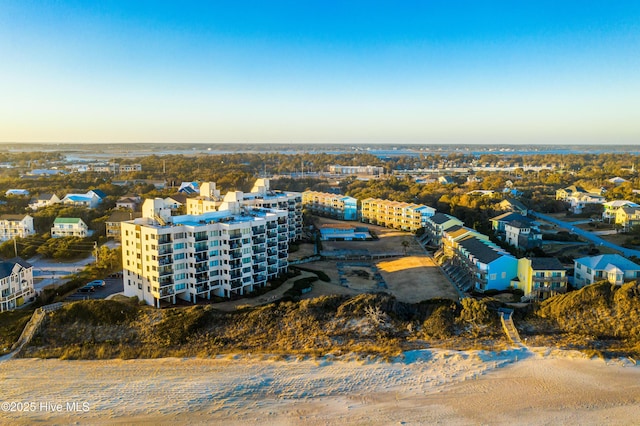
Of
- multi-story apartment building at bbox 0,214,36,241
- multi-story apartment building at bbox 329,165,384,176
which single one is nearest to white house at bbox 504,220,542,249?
multi-story apartment building at bbox 0,214,36,241

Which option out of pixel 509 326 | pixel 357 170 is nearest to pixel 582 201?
pixel 509 326

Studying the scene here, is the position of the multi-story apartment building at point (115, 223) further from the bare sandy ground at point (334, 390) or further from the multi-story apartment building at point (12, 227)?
the bare sandy ground at point (334, 390)

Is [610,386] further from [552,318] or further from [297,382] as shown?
[297,382]

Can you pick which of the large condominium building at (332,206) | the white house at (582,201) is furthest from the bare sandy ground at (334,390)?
the white house at (582,201)

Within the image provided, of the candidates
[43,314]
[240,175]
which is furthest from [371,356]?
[240,175]

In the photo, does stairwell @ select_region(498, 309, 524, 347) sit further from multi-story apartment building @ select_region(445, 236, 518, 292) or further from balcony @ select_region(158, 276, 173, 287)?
balcony @ select_region(158, 276, 173, 287)

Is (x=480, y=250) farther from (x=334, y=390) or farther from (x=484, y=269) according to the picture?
(x=334, y=390)
